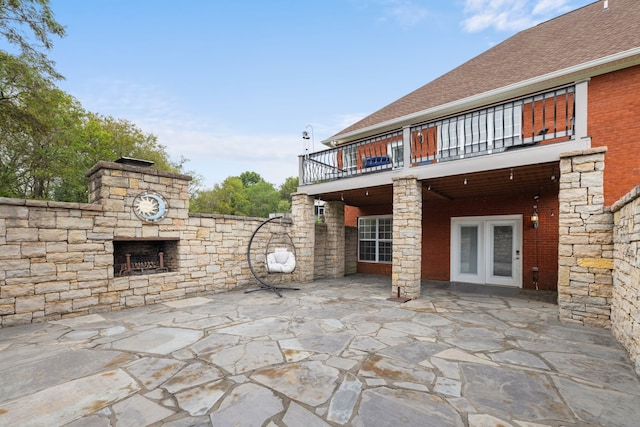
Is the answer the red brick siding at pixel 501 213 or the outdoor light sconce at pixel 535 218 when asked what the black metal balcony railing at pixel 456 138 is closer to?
the red brick siding at pixel 501 213

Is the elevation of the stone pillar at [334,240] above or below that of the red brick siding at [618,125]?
below

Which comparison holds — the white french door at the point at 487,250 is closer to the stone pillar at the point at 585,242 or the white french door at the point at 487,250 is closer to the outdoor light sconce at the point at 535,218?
the outdoor light sconce at the point at 535,218

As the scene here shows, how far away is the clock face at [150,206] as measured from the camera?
4.89m

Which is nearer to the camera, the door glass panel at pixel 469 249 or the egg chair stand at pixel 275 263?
the egg chair stand at pixel 275 263

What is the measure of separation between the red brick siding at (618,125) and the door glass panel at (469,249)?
2.81 m

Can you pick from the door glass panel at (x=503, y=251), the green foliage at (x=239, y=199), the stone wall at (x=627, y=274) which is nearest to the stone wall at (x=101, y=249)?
the stone wall at (x=627, y=274)

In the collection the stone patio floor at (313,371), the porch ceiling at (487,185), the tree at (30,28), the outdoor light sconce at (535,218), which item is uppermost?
the tree at (30,28)

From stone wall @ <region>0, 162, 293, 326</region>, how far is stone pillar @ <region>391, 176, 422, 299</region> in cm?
375

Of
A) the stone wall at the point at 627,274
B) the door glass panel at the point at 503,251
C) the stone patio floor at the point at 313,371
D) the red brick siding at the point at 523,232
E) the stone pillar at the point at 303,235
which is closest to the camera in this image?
the stone patio floor at the point at 313,371

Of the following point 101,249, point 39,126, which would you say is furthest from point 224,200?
point 101,249

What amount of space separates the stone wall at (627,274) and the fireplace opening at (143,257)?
671 cm

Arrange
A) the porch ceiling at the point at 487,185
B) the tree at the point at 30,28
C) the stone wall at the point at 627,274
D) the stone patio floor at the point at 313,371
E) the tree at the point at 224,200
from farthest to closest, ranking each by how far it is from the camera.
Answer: the tree at the point at 224,200, the tree at the point at 30,28, the porch ceiling at the point at 487,185, the stone wall at the point at 627,274, the stone patio floor at the point at 313,371

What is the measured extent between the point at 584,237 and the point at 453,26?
7206mm

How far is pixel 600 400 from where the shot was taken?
2.00 m
